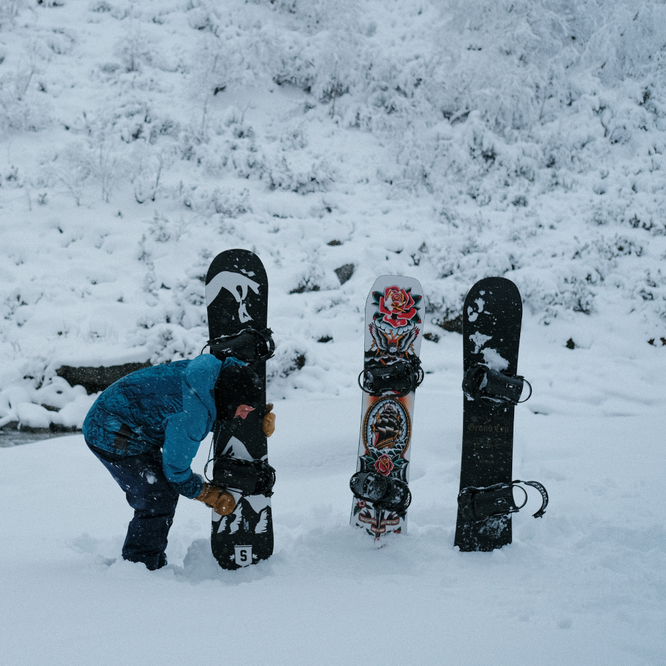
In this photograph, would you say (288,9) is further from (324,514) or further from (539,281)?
(324,514)

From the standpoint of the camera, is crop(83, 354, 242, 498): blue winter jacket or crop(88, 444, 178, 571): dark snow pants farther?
crop(88, 444, 178, 571): dark snow pants

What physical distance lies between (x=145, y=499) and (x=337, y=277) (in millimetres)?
4802

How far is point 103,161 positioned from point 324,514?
6771 millimetres

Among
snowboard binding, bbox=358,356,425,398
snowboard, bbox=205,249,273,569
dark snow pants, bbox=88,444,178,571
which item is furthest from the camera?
snowboard binding, bbox=358,356,425,398

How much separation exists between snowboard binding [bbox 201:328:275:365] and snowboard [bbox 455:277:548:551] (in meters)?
1.17

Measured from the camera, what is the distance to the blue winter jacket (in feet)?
6.91

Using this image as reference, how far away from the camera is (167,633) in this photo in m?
1.57

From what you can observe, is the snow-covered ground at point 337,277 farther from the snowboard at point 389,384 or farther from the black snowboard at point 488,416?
the snowboard at point 389,384

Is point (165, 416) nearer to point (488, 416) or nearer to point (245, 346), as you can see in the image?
point (245, 346)

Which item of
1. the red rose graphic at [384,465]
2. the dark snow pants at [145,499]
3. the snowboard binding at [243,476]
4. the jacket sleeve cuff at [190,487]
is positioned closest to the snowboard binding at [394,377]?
the red rose graphic at [384,465]

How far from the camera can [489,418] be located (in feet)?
9.27

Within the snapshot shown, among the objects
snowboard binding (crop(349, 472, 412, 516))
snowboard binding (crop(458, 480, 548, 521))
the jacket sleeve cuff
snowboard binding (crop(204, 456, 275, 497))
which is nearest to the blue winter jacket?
the jacket sleeve cuff

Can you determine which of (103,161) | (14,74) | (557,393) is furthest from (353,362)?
(14,74)

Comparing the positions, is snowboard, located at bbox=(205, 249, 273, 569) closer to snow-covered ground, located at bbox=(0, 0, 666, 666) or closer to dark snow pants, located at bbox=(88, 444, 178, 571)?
snow-covered ground, located at bbox=(0, 0, 666, 666)
